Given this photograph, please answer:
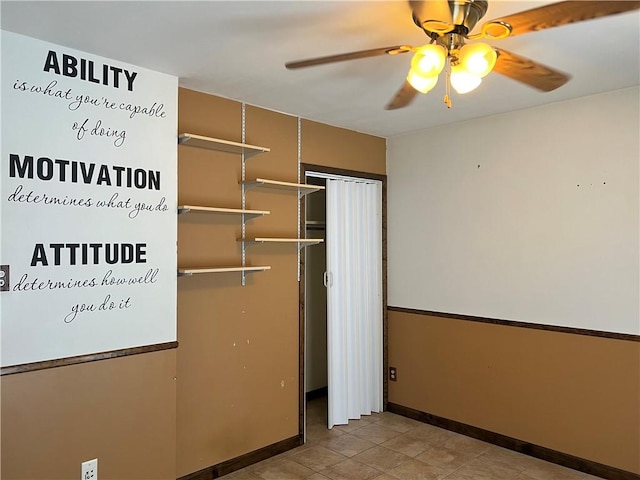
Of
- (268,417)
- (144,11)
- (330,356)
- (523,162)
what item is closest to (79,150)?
(144,11)

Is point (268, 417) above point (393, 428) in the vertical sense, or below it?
A: above

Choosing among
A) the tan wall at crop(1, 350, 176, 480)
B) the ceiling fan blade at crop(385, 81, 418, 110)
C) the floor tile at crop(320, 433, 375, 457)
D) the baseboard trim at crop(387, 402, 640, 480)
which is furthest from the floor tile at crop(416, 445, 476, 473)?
the ceiling fan blade at crop(385, 81, 418, 110)

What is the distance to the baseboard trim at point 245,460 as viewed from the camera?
3.16m

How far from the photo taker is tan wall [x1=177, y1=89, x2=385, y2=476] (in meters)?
3.11

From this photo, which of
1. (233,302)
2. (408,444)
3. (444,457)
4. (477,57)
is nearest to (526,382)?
(444,457)

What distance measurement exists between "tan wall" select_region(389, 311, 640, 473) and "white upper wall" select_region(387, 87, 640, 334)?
15 centimetres

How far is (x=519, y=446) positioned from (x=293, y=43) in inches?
125

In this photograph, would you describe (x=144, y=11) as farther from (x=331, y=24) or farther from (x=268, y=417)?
(x=268, y=417)

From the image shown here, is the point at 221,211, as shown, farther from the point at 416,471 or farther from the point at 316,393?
the point at 316,393

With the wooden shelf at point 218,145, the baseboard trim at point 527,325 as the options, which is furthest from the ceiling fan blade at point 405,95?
the baseboard trim at point 527,325

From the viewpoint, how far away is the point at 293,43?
238cm

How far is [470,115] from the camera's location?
3.78 m

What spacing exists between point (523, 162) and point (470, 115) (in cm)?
54

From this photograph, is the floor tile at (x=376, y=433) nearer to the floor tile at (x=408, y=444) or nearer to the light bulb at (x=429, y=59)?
the floor tile at (x=408, y=444)
